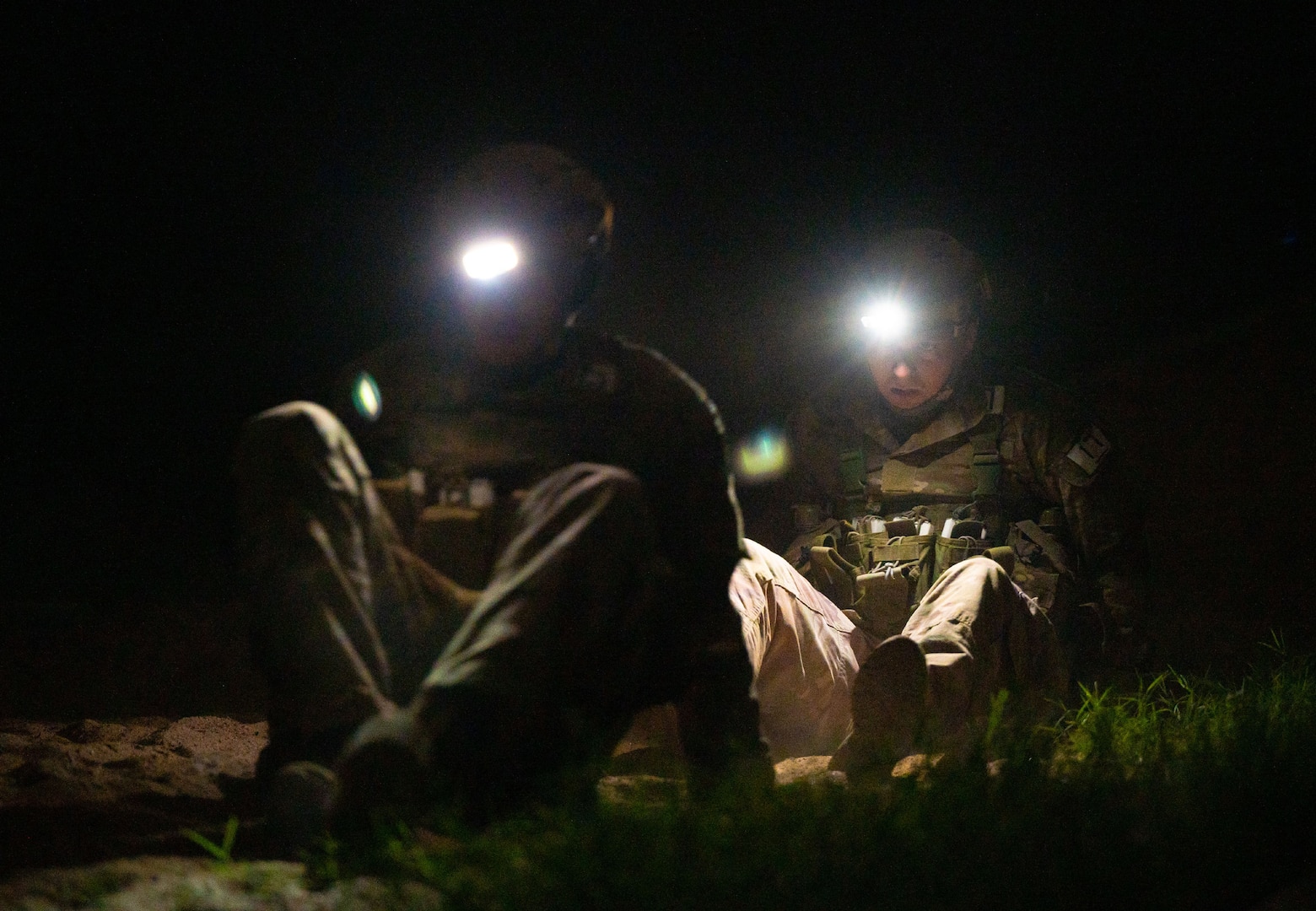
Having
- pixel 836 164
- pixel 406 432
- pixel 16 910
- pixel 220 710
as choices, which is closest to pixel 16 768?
pixel 16 910

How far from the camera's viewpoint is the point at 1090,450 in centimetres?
478

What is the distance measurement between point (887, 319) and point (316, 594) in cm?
370

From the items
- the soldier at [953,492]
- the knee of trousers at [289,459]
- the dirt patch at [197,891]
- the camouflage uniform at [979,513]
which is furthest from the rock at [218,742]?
the camouflage uniform at [979,513]

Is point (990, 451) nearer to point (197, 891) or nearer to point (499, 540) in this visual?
point (499, 540)

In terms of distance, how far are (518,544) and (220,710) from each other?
126 inches

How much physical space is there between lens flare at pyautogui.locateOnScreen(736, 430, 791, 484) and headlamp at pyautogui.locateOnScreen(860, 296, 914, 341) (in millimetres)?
741

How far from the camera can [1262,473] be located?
612cm

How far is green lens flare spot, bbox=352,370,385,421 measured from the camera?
246 cm

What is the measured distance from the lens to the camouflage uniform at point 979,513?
15.1 ft

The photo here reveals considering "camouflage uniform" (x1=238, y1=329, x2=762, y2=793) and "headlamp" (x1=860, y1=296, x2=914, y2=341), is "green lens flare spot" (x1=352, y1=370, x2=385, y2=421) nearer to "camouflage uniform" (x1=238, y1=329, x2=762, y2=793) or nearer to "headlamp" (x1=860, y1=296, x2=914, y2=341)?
"camouflage uniform" (x1=238, y1=329, x2=762, y2=793)

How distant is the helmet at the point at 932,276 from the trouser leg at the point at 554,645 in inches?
125

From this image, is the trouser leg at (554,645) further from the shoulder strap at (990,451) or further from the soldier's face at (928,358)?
the soldier's face at (928,358)

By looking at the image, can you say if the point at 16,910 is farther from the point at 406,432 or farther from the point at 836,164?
the point at 836,164

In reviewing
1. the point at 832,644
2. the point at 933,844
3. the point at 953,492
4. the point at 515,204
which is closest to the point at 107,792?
the point at 515,204
